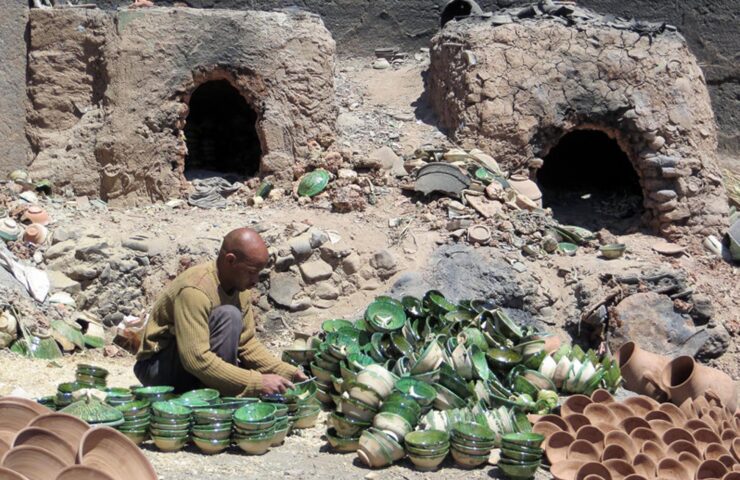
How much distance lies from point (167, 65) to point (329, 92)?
1477mm

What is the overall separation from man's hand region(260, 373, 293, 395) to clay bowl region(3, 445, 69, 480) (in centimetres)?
128

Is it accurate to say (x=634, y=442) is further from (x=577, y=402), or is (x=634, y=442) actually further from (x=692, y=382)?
(x=692, y=382)

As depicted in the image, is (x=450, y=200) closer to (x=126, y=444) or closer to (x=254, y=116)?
(x=254, y=116)

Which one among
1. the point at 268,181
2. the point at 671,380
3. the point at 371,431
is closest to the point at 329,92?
the point at 268,181

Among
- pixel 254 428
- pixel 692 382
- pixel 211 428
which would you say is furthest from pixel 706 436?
pixel 211 428

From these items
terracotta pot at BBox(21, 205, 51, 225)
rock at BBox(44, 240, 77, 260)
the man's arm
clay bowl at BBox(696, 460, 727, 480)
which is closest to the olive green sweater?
the man's arm

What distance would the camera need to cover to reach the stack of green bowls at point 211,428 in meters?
4.75

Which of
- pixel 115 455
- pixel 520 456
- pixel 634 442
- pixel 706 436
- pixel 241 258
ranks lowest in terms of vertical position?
pixel 706 436

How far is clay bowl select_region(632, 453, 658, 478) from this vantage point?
500cm

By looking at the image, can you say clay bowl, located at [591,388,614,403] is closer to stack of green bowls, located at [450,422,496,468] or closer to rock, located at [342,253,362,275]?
stack of green bowls, located at [450,422,496,468]

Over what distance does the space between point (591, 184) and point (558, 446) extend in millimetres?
6496

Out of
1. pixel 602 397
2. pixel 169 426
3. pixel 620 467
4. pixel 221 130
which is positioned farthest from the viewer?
pixel 221 130

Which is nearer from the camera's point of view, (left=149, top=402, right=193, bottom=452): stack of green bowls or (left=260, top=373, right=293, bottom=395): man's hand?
(left=149, top=402, right=193, bottom=452): stack of green bowls

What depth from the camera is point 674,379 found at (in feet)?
21.0
